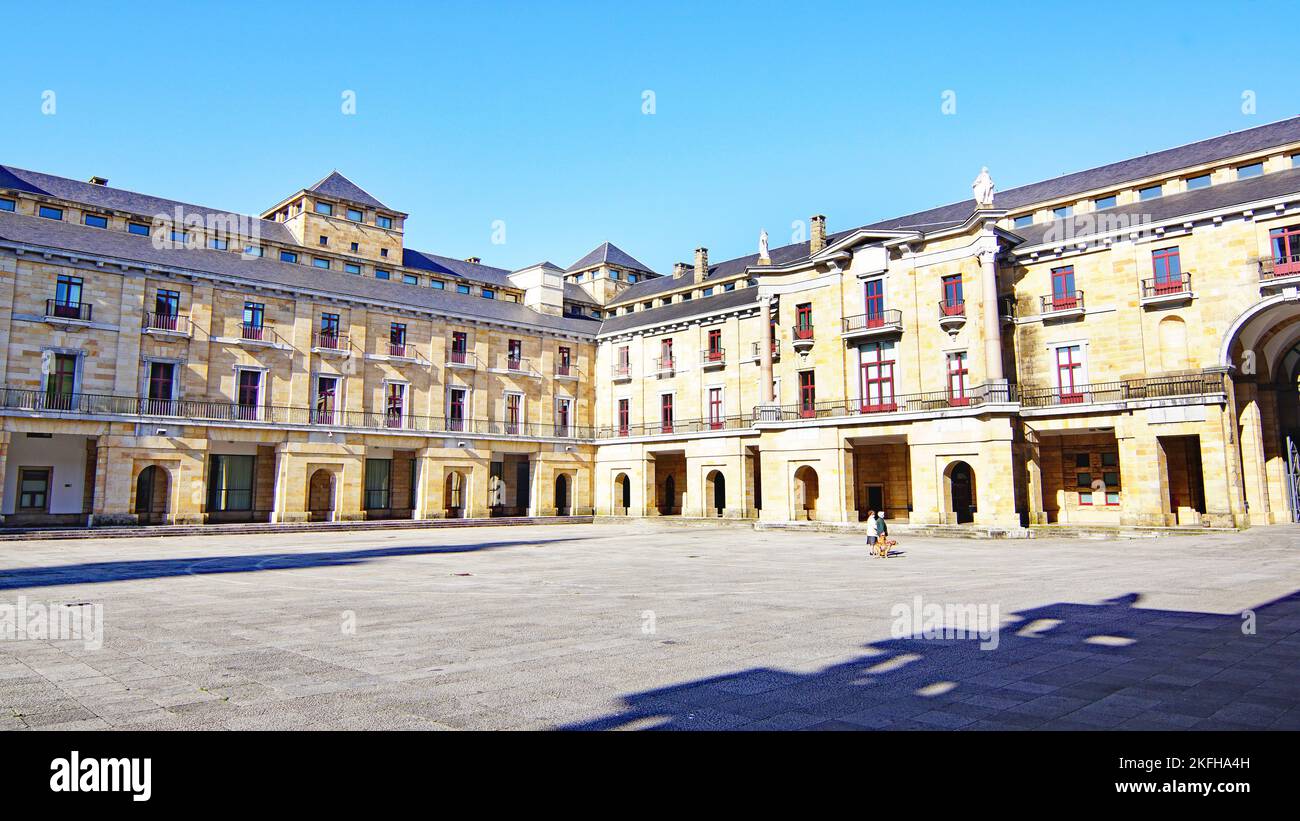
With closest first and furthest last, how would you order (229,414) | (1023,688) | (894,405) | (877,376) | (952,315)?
(1023,688) < (952,315) < (894,405) < (877,376) < (229,414)

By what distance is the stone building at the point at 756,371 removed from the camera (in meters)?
29.3

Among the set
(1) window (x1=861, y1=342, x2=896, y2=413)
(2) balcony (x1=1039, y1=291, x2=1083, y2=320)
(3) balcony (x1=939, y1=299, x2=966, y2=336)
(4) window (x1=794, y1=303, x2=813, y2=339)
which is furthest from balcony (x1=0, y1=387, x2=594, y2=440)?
(2) balcony (x1=1039, y1=291, x2=1083, y2=320)

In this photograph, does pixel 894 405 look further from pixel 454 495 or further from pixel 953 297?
pixel 454 495

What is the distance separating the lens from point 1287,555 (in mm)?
18297

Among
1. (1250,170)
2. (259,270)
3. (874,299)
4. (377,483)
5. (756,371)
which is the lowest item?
(377,483)

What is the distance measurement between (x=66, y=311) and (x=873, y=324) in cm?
3691

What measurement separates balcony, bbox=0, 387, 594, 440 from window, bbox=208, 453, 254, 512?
9.38ft

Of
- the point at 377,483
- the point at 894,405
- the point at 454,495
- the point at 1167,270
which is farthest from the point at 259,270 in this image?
the point at 1167,270

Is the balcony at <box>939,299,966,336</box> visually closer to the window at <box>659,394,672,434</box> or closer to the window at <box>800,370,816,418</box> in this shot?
the window at <box>800,370,816,418</box>

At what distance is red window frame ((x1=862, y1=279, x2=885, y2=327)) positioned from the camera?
116 feet

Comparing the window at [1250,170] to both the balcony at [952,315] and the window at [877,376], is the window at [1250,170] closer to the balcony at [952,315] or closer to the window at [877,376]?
the balcony at [952,315]

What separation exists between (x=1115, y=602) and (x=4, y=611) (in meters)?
16.4

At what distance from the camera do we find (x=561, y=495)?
50188 mm
